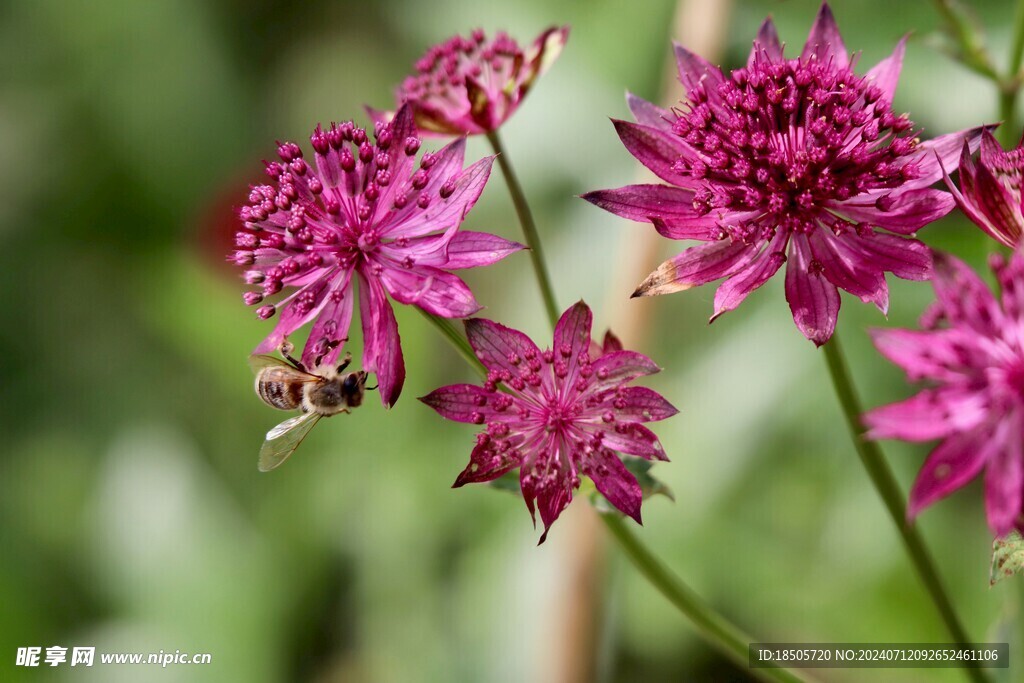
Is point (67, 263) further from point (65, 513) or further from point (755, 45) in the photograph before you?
point (755, 45)

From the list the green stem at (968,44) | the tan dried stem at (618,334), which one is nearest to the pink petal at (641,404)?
the green stem at (968,44)

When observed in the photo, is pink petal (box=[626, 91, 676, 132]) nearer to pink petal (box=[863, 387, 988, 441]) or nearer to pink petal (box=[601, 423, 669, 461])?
pink petal (box=[601, 423, 669, 461])

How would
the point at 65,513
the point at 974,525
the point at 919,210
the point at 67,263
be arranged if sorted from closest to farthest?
the point at 919,210 < the point at 974,525 < the point at 65,513 < the point at 67,263

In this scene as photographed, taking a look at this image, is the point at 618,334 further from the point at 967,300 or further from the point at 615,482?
the point at 967,300

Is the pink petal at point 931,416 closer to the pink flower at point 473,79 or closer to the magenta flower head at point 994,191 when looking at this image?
the magenta flower head at point 994,191

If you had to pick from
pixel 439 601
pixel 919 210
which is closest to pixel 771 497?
pixel 439 601

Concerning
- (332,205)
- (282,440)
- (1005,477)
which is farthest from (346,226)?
(1005,477)

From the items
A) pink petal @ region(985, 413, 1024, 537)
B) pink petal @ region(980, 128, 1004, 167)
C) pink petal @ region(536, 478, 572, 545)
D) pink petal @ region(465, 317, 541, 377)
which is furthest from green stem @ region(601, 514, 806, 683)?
pink petal @ region(980, 128, 1004, 167)
